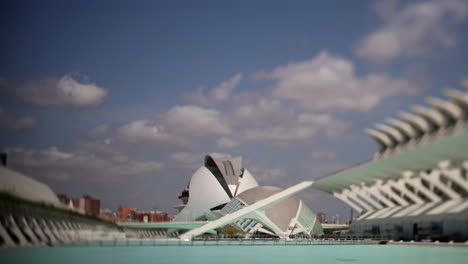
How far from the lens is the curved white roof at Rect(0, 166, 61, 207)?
14829 millimetres

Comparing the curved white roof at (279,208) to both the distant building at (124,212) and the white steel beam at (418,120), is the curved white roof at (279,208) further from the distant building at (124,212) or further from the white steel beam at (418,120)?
the distant building at (124,212)

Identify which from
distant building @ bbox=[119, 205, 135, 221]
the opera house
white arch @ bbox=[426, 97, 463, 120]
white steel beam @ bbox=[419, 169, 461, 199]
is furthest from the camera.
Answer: the opera house

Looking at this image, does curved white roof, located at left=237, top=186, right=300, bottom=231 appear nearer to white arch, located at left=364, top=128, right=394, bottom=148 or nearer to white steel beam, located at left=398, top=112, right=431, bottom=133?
white arch, located at left=364, top=128, right=394, bottom=148

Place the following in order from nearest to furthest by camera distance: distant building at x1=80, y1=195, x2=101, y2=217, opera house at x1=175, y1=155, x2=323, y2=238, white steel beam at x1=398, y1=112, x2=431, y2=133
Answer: distant building at x1=80, y1=195, x2=101, y2=217 → white steel beam at x1=398, y1=112, x2=431, y2=133 → opera house at x1=175, y1=155, x2=323, y2=238

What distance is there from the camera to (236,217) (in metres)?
50.2

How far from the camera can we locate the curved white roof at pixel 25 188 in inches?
584

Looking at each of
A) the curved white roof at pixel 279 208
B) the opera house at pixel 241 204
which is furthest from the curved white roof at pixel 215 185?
the curved white roof at pixel 279 208

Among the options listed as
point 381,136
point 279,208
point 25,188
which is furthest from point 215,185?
point 25,188

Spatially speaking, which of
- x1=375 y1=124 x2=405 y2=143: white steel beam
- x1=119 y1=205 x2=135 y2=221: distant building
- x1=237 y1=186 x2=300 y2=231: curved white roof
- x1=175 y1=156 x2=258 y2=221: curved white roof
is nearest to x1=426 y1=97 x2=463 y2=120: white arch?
x1=375 y1=124 x2=405 y2=143: white steel beam

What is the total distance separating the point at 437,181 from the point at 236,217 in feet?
68.7

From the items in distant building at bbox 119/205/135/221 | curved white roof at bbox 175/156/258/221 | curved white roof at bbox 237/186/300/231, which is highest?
curved white roof at bbox 175/156/258/221

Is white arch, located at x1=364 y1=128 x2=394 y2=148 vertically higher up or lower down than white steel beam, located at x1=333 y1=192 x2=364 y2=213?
higher up

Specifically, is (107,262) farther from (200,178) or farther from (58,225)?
(200,178)

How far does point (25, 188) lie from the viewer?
15641 mm
